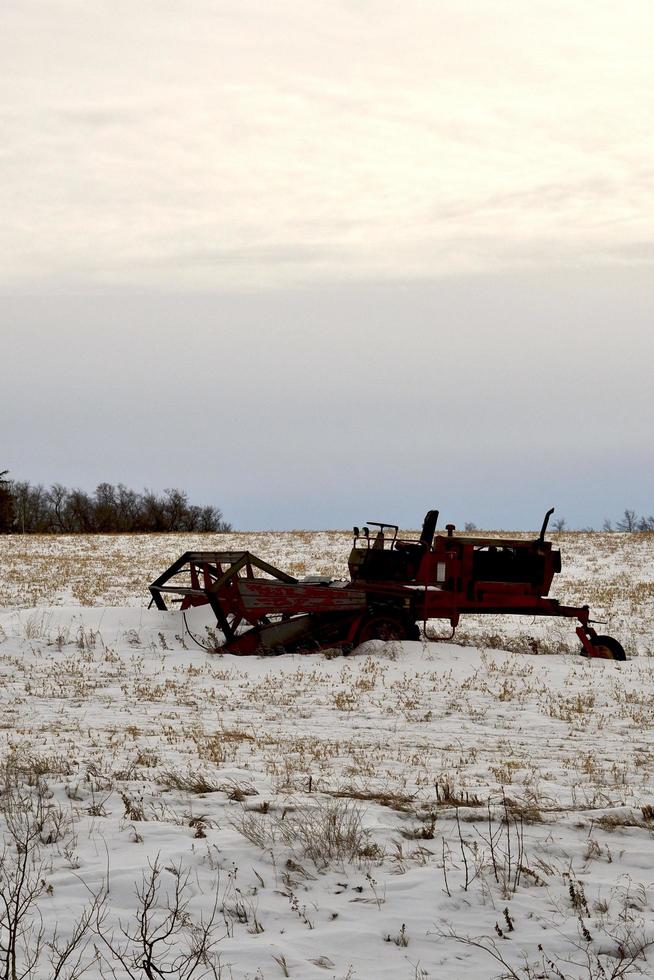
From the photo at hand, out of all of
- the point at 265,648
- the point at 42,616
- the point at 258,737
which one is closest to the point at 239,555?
the point at 265,648

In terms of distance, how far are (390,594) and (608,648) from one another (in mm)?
3500

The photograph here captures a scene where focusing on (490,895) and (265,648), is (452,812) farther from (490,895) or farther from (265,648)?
(265,648)

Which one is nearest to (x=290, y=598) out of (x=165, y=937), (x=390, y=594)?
(x=390, y=594)

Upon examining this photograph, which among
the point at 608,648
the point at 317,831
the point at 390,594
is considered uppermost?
the point at 390,594

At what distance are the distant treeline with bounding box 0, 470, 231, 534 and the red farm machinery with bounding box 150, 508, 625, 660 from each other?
46.7 meters

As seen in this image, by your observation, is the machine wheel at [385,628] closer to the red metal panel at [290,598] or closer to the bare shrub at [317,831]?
the red metal panel at [290,598]

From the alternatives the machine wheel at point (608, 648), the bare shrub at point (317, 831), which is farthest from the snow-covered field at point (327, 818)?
the machine wheel at point (608, 648)

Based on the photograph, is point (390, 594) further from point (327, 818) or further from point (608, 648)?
point (327, 818)

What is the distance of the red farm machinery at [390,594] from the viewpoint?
1476 cm

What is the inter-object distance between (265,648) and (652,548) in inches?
840

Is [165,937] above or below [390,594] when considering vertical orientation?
below

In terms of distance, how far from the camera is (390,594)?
15.2 meters

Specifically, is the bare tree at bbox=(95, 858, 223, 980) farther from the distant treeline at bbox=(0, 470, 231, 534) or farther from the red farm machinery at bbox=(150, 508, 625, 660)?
the distant treeline at bbox=(0, 470, 231, 534)

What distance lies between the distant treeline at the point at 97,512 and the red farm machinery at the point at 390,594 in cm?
4670
